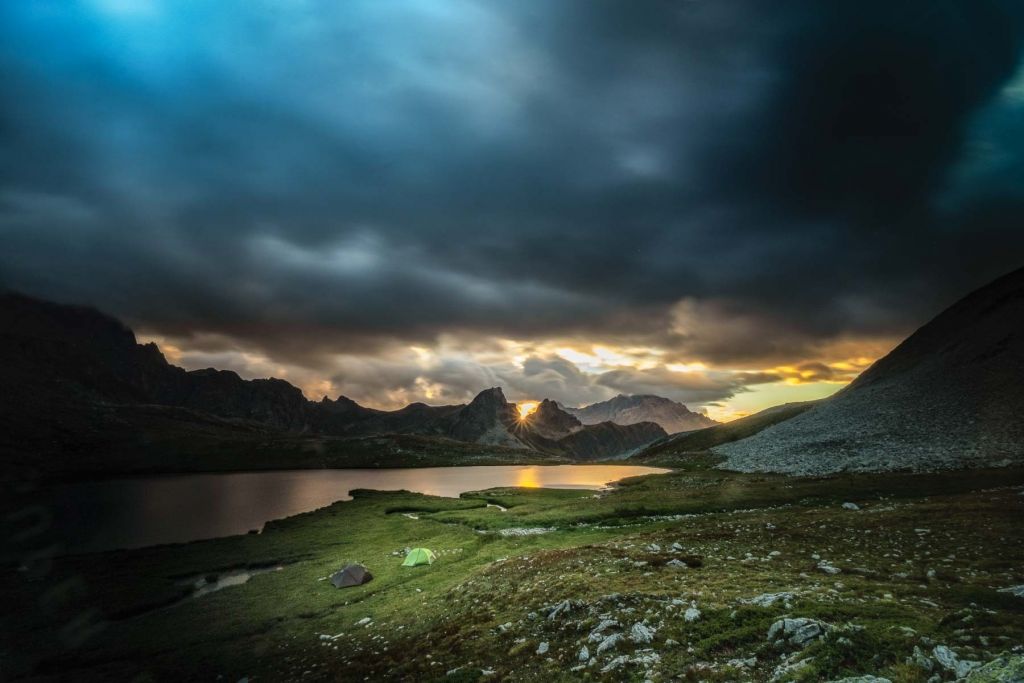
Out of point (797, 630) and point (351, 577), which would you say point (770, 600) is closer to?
point (797, 630)

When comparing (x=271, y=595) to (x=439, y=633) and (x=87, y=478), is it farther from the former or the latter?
(x=87, y=478)

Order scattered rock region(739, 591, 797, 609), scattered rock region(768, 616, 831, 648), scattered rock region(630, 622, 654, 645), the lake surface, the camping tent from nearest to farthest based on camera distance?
scattered rock region(768, 616, 831, 648) < scattered rock region(630, 622, 654, 645) < scattered rock region(739, 591, 797, 609) < the camping tent < the lake surface

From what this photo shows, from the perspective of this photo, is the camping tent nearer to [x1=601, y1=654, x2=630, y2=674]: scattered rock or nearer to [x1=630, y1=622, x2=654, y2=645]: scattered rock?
[x1=630, y1=622, x2=654, y2=645]: scattered rock

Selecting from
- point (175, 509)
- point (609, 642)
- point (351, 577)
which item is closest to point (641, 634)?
point (609, 642)

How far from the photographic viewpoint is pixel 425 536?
56.1m

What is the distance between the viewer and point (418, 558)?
134ft

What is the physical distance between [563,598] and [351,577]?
937 inches

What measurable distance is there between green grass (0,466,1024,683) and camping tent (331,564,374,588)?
3.22 feet

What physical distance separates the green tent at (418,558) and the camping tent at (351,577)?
10.9 ft

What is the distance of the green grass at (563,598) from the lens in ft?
43.8

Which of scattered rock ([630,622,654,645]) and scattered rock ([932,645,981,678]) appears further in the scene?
scattered rock ([630,622,654,645])

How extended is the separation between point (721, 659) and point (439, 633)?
13.8 metres

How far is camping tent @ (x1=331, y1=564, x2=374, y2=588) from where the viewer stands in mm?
37031

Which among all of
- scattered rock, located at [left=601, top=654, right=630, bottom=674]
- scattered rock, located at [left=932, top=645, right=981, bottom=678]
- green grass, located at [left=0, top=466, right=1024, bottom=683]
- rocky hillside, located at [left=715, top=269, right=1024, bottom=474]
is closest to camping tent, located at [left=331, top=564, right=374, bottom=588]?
green grass, located at [left=0, top=466, right=1024, bottom=683]
